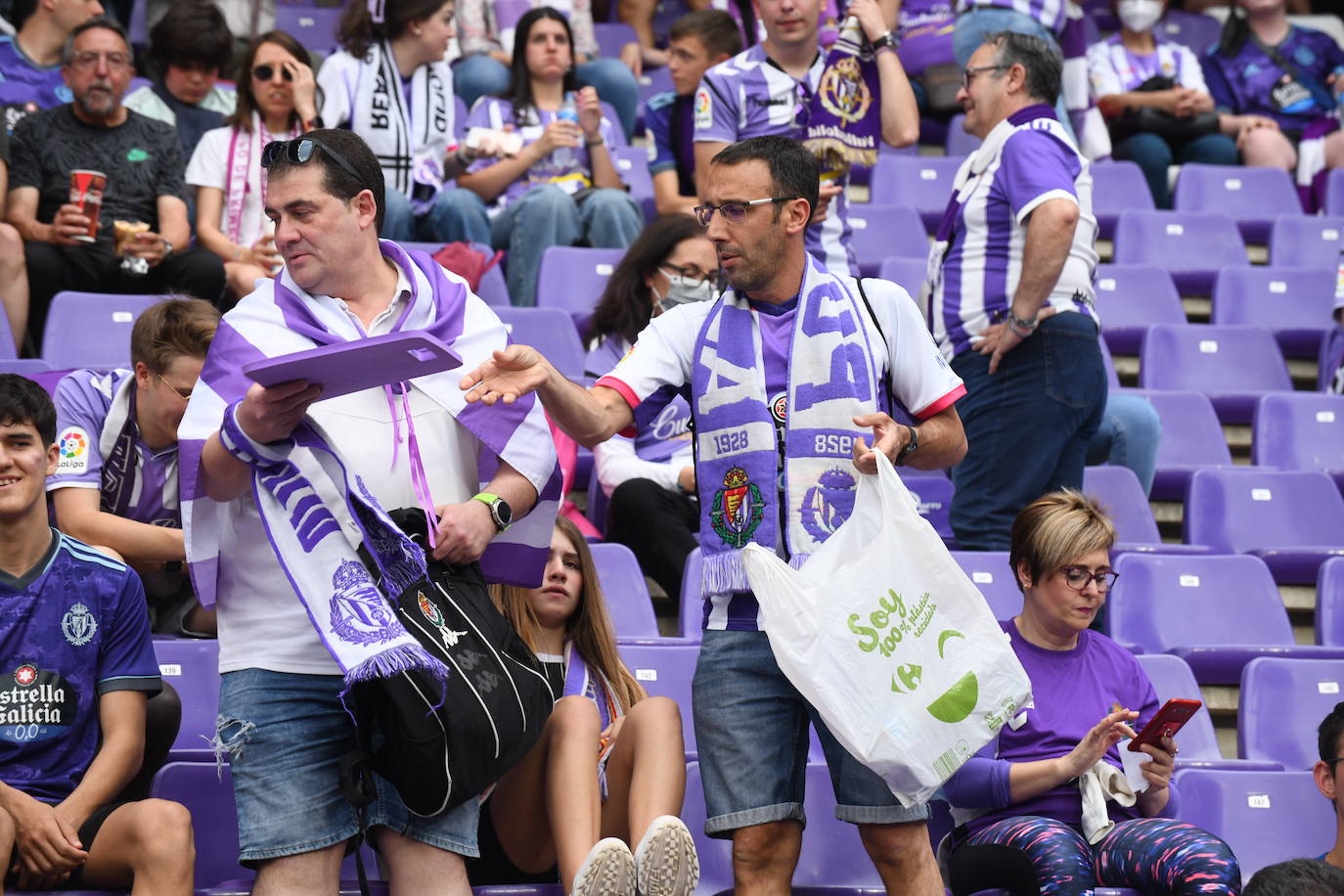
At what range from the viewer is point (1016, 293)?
4117mm

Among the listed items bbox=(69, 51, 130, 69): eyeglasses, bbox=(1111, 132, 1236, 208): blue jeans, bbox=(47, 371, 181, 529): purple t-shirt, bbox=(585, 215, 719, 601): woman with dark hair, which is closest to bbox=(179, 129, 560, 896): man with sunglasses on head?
bbox=(47, 371, 181, 529): purple t-shirt

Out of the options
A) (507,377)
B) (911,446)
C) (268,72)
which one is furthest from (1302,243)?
(507,377)

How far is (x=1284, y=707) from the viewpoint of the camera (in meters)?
3.74

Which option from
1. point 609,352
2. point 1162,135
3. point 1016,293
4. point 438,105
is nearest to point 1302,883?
point 1016,293

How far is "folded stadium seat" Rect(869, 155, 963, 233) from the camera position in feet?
21.8

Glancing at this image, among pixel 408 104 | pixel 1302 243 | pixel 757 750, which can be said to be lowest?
pixel 757 750

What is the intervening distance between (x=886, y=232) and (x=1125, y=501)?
1859mm

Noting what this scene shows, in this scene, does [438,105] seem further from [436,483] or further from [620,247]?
[436,483]

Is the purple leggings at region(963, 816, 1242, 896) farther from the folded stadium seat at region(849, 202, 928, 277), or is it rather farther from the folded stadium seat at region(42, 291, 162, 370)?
the folded stadium seat at region(849, 202, 928, 277)

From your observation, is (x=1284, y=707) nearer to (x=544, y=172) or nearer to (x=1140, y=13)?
(x=544, y=172)

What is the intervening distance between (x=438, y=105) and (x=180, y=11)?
38.4 inches

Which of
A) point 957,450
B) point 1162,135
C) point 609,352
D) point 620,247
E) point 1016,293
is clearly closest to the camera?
point 957,450

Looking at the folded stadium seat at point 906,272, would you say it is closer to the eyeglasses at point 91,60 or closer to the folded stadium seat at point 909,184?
the folded stadium seat at point 909,184

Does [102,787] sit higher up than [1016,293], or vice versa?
[1016,293]
